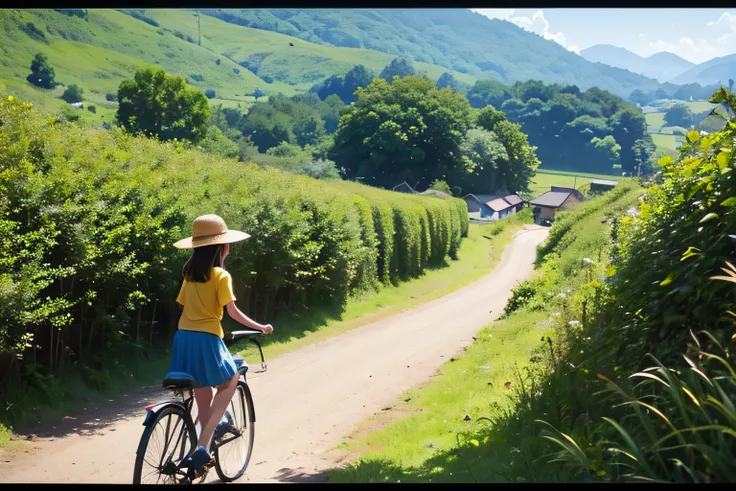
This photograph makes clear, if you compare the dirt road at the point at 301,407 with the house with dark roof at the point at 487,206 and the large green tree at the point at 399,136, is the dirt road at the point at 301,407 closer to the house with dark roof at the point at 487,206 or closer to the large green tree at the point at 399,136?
the large green tree at the point at 399,136

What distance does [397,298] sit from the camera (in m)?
27.2

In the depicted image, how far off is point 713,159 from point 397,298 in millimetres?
22060

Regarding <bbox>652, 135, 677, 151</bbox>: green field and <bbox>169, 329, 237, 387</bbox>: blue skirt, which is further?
<bbox>652, 135, 677, 151</bbox>: green field

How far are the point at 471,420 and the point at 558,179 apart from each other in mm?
126748

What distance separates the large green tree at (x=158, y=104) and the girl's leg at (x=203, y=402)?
71910 millimetres

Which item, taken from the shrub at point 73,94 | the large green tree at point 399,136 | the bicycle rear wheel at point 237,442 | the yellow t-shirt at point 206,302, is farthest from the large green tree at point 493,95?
the yellow t-shirt at point 206,302

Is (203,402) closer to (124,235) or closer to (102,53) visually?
(124,235)

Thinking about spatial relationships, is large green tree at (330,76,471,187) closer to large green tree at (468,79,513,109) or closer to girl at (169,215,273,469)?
girl at (169,215,273,469)

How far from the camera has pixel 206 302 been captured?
5.34 meters

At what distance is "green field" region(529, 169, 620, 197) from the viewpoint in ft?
379

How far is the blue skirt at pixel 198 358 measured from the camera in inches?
208

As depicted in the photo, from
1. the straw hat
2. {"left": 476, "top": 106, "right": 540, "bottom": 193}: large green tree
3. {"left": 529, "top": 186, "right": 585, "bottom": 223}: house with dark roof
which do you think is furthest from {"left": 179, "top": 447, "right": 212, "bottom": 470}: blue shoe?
{"left": 476, "top": 106, "right": 540, "bottom": 193}: large green tree

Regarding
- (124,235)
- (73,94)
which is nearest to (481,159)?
(73,94)

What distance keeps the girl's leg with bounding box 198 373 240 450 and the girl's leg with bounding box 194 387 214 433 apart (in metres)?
0.03
